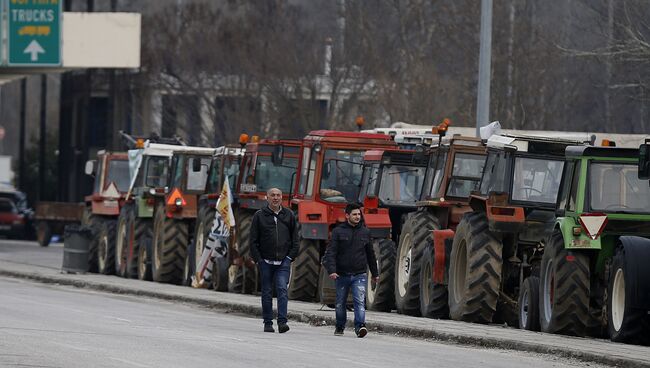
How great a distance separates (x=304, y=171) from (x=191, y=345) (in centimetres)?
1111

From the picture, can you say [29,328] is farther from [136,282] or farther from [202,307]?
[136,282]

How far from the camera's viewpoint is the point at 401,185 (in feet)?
93.9

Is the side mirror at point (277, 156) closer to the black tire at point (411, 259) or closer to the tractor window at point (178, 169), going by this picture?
the black tire at point (411, 259)

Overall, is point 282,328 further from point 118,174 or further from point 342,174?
point 118,174

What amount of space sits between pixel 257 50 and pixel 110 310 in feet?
110

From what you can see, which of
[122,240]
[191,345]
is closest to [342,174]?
[191,345]

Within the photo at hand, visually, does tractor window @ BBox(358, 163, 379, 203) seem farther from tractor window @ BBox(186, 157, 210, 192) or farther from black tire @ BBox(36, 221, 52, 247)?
black tire @ BBox(36, 221, 52, 247)

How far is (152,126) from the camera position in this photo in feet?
218

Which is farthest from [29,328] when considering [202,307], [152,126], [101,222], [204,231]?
[152,126]

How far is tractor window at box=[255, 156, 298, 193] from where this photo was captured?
32375 millimetres

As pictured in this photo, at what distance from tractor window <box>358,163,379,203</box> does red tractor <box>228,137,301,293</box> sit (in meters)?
3.50

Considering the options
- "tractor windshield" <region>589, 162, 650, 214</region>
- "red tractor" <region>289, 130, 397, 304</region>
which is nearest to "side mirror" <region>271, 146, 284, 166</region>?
"red tractor" <region>289, 130, 397, 304</region>

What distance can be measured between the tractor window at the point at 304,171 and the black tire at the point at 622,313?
950 cm

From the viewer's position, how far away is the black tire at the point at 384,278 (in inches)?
1055
